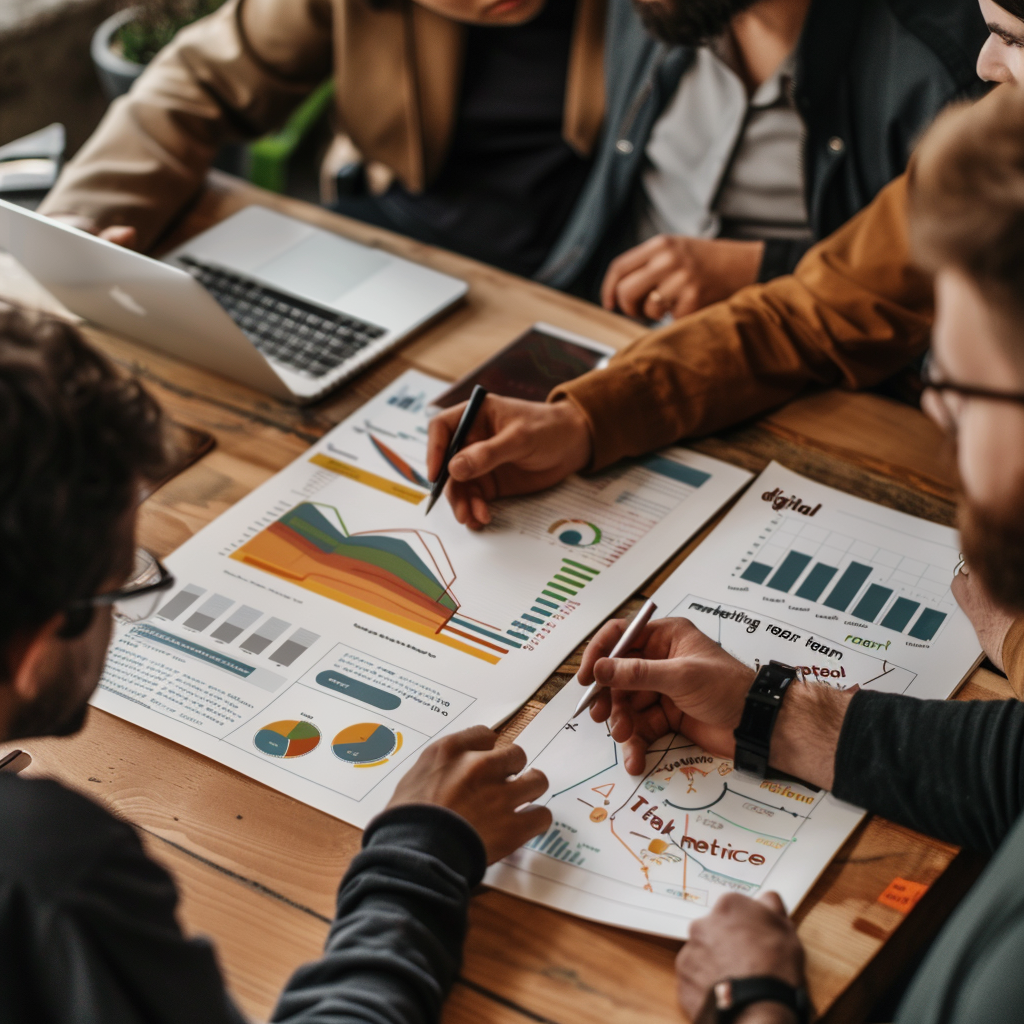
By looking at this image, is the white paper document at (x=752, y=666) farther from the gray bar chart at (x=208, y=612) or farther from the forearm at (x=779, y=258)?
the forearm at (x=779, y=258)

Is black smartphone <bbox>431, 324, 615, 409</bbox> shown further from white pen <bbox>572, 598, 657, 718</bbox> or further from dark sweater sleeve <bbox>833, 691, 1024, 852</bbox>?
dark sweater sleeve <bbox>833, 691, 1024, 852</bbox>

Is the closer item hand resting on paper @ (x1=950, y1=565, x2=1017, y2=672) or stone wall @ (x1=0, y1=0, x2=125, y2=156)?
hand resting on paper @ (x1=950, y1=565, x2=1017, y2=672)

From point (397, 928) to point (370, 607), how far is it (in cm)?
36

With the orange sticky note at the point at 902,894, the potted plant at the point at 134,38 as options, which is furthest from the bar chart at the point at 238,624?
the potted plant at the point at 134,38

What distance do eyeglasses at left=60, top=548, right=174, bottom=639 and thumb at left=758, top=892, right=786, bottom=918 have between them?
0.49 meters

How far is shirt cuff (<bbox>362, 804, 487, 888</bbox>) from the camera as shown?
758mm

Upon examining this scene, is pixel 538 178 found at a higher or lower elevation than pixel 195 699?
higher

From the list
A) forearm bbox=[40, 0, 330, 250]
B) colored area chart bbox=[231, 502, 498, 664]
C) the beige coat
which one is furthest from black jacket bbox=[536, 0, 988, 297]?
colored area chart bbox=[231, 502, 498, 664]

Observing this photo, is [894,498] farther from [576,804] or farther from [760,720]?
[576,804]

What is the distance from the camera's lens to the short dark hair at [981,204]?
55 cm

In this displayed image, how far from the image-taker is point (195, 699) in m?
0.92

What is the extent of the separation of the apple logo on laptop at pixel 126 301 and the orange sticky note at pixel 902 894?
1019mm

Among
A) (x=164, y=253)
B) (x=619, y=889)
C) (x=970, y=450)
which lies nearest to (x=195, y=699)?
(x=619, y=889)

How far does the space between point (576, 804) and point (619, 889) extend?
0.08m
